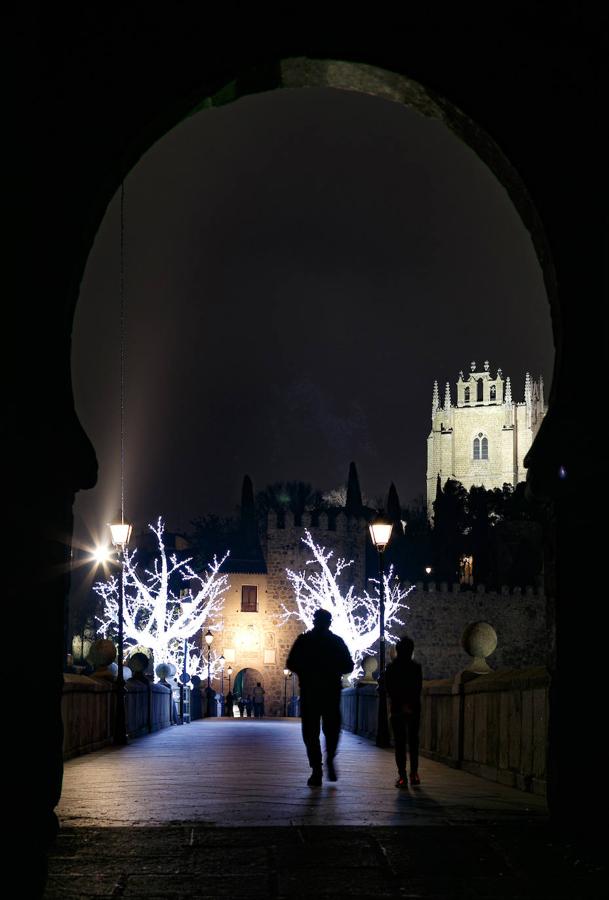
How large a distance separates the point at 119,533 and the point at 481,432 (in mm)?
123148

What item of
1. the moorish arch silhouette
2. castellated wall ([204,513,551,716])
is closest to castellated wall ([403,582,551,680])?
castellated wall ([204,513,551,716])

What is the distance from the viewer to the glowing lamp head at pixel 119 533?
63.1 feet

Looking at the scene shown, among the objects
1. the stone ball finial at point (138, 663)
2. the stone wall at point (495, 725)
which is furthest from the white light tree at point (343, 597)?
the stone wall at point (495, 725)

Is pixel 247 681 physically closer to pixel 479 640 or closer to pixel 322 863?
pixel 479 640

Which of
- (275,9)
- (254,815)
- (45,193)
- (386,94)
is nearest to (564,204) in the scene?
(386,94)

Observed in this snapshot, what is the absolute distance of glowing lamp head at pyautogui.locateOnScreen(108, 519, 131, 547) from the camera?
19219 mm

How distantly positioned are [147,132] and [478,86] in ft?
6.05

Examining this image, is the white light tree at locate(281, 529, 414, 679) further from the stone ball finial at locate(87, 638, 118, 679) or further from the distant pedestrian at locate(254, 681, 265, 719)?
the stone ball finial at locate(87, 638, 118, 679)

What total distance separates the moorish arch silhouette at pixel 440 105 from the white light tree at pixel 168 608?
33.4 m

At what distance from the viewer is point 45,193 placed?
644 centimetres

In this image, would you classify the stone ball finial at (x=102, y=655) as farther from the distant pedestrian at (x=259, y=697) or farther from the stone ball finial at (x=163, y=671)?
the distant pedestrian at (x=259, y=697)

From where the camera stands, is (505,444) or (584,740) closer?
(584,740)

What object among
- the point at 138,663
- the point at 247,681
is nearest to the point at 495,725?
the point at 138,663

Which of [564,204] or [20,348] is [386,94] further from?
[20,348]
